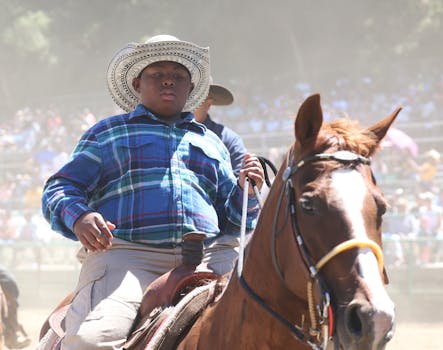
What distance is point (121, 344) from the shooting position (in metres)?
3.11

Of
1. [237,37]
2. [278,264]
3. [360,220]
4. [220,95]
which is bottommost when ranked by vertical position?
[278,264]

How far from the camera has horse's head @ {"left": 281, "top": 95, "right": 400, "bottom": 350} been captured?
2.06 meters

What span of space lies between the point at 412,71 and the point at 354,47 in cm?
477

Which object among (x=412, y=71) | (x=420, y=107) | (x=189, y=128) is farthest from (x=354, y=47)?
(x=189, y=128)

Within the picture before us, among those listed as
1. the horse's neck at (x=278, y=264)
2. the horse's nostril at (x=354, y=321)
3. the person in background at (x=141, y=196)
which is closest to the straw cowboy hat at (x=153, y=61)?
the person in background at (x=141, y=196)

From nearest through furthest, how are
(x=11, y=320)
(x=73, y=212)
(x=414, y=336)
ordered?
1. (x=73, y=212)
2. (x=11, y=320)
3. (x=414, y=336)

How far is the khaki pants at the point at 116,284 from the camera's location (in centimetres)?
306

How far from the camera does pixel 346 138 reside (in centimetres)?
246

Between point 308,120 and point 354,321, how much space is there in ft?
2.36

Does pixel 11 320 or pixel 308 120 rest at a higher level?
pixel 308 120

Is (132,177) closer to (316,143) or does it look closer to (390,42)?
(316,143)

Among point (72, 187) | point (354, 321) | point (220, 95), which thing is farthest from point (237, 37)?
point (354, 321)

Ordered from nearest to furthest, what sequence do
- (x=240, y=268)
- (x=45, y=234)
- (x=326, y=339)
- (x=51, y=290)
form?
(x=326, y=339)
(x=240, y=268)
(x=51, y=290)
(x=45, y=234)

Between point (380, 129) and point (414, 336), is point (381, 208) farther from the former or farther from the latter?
point (414, 336)
